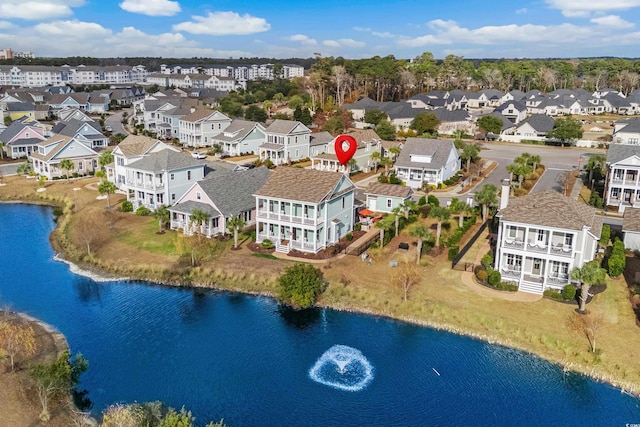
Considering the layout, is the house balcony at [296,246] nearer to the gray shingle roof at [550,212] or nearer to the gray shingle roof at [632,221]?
the gray shingle roof at [550,212]

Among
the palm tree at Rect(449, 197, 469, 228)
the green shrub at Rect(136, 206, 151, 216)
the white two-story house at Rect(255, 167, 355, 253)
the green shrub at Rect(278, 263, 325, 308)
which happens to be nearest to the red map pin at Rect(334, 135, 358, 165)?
the white two-story house at Rect(255, 167, 355, 253)

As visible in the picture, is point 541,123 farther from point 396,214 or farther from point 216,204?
point 216,204

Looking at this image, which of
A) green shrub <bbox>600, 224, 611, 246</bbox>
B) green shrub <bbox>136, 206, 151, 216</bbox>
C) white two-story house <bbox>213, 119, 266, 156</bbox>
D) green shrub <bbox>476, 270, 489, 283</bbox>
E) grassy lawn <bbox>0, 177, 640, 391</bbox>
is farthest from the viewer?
white two-story house <bbox>213, 119, 266, 156</bbox>

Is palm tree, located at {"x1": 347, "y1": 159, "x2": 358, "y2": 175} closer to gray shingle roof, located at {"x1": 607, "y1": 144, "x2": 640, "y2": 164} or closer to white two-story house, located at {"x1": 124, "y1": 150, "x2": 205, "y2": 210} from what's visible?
white two-story house, located at {"x1": 124, "y1": 150, "x2": 205, "y2": 210}

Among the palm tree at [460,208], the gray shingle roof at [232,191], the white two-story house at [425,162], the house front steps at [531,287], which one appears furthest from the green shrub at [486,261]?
the white two-story house at [425,162]

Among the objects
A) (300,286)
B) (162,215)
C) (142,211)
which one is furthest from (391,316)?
(142,211)

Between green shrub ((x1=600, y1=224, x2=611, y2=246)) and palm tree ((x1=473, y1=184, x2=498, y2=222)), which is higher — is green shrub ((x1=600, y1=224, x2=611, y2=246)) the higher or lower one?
the lower one
